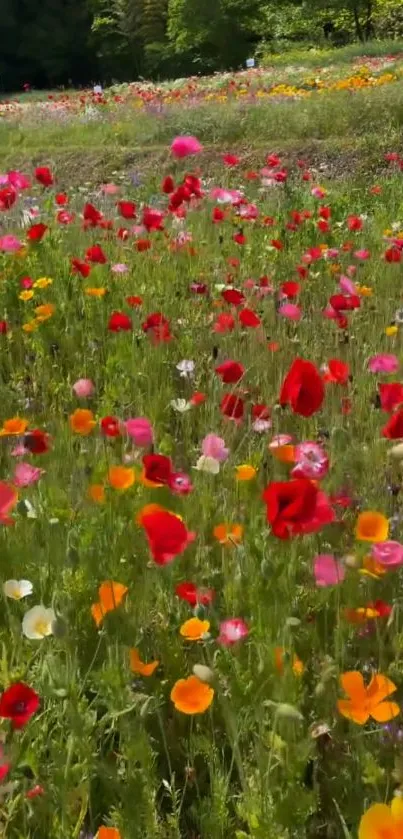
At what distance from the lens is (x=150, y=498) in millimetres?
1684

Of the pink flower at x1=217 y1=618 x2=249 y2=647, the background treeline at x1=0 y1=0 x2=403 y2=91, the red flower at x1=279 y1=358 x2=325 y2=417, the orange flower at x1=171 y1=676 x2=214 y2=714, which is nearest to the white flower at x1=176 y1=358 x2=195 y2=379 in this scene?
the red flower at x1=279 y1=358 x2=325 y2=417

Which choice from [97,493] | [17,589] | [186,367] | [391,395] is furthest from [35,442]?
[186,367]

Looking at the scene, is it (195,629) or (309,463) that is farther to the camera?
(309,463)

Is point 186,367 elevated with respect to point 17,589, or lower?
lower

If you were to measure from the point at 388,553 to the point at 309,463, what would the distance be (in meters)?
0.21

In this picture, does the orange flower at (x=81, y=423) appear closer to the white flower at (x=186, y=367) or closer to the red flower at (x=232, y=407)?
the red flower at (x=232, y=407)

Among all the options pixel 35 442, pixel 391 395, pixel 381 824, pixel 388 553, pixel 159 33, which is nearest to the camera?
pixel 381 824

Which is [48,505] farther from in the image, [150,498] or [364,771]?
[364,771]

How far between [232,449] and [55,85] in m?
40.2

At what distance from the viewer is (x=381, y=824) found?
2.83ft

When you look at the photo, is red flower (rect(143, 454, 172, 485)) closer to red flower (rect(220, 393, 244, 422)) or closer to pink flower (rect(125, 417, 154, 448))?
pink flower (rect(125, 417, 154, 448))

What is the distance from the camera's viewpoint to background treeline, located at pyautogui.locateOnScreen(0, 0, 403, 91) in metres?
29.6

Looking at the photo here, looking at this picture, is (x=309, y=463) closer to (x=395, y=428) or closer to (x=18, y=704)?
(x=395, y=428)

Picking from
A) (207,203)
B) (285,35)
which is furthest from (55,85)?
(207,203)
